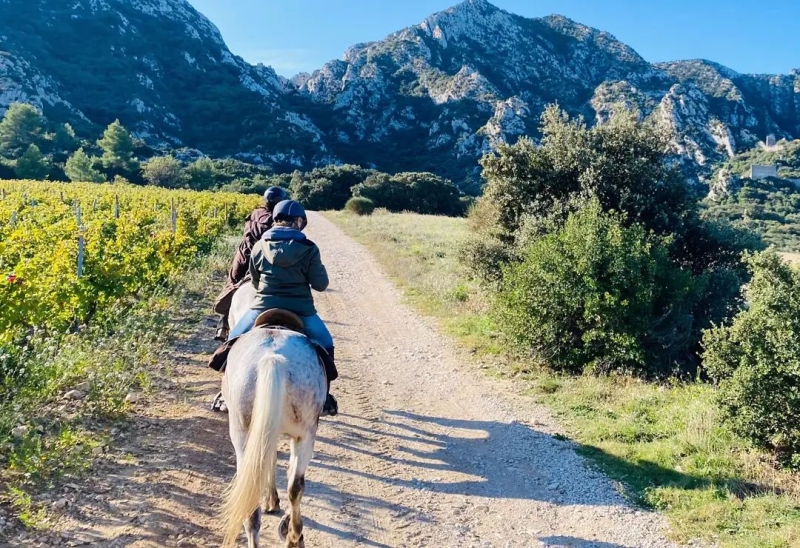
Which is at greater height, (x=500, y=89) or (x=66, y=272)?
(x=500, y=89)

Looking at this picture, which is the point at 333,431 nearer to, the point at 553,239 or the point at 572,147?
the point at 553,239

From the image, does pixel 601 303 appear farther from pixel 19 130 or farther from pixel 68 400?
pixel 19 130

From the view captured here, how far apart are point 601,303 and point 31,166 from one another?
6252 cm

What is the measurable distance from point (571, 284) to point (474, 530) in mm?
4481

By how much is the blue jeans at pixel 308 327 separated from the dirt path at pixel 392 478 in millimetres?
1383

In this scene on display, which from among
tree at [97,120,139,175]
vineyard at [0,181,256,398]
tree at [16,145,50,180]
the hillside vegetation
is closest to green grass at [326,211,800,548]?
the hillside vegetation

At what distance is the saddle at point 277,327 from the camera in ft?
13.1

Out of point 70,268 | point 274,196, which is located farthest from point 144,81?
point 274,196

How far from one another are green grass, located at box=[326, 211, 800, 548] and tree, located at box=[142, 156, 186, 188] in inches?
2266

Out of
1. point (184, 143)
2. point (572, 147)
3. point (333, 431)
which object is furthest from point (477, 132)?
point (333, 431)

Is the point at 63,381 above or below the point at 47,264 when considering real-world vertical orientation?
below

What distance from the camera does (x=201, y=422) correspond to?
18.3 feet

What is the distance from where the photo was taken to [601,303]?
7246 millimetres

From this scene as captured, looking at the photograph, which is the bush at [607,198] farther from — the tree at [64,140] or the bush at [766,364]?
the tree at [64,140]
